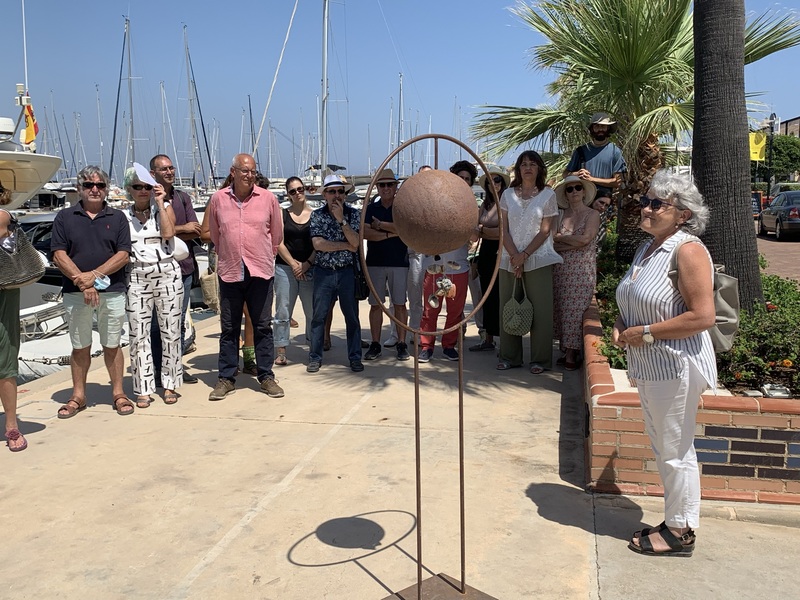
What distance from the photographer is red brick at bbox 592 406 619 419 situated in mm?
4434

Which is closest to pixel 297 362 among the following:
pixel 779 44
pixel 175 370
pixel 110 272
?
pixel 175 370

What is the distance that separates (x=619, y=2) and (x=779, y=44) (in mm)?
1835

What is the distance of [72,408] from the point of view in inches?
247

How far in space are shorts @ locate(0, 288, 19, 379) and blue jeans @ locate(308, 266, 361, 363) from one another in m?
2.83

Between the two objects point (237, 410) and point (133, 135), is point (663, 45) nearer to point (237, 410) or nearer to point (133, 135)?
point (237, 410)

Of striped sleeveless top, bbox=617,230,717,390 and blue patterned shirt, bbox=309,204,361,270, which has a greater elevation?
blue patterned shirt, bbox=309,204,361,270

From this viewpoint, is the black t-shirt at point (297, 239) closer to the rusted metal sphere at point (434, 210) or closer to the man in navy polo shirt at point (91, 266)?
the man in navy polo shirt at point (91, 266)

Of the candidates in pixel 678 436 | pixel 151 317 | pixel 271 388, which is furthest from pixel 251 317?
pixel 678 436

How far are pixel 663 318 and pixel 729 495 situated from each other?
1.40 meters

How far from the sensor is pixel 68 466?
5152mm

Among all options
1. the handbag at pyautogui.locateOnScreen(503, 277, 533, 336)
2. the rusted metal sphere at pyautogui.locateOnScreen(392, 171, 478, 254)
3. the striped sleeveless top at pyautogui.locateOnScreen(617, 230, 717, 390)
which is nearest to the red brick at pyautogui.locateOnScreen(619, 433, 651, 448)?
the striped sleeveless top at pyautogui.locateOnScreen(617, 230, 717, 390)

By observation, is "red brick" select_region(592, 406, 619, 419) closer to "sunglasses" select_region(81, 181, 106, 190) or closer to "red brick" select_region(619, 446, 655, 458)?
"red brick" select_region(619, 446, 655, 458)

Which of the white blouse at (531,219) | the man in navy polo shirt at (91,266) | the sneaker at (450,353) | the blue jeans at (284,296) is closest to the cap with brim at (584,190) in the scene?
the white blouse at (531,219)

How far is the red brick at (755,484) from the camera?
14.1 feet
